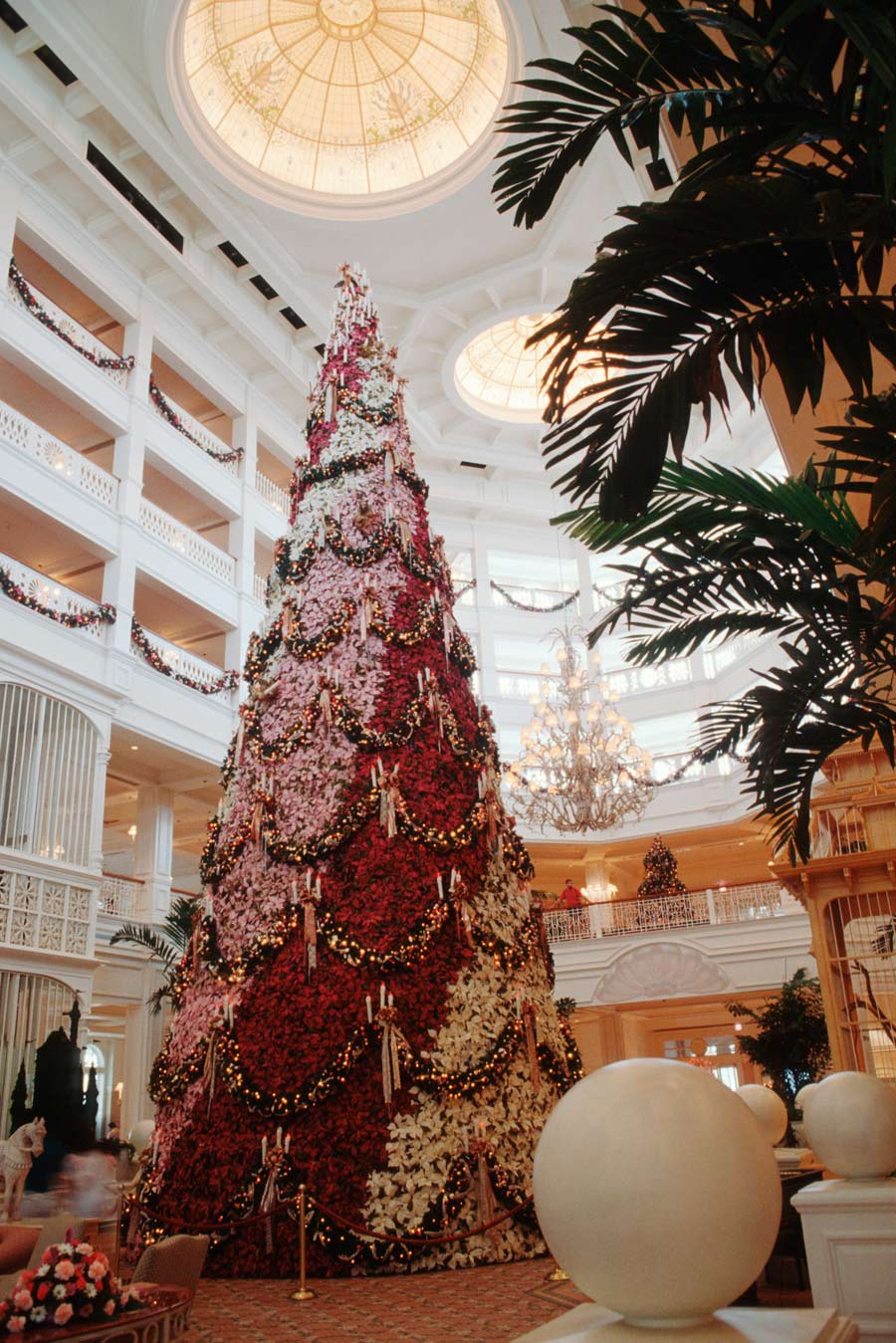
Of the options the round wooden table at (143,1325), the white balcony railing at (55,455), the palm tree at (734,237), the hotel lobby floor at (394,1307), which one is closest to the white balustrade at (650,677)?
the white balcony railing at (55,455)

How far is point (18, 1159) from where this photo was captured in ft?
27.5

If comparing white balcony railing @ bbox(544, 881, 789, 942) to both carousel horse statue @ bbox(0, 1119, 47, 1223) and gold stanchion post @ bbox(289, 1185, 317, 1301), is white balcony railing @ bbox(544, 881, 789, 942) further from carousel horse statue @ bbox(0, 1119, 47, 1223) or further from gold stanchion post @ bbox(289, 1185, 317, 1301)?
gold stanchion post @ bbox(289, 1185, 317, 1301)

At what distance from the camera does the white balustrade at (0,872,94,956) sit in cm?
1107

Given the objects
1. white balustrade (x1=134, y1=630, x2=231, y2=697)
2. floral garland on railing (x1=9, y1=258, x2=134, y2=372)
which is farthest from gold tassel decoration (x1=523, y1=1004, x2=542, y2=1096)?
floral garland on railing (x1=9, y1=258, x2=134, y2=372)

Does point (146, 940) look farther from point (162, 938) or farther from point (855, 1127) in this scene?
point (855, 1127)

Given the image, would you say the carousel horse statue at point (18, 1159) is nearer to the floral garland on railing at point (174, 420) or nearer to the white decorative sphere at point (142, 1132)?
the white decorative sphere at point (142, 1132)

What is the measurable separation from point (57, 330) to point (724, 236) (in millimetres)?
13914

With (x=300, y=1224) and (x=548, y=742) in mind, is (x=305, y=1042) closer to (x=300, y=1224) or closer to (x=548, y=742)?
(x=300, y=1224)

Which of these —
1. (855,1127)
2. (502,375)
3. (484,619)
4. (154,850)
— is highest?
(502,375)

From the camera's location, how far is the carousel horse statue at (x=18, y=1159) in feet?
24.2

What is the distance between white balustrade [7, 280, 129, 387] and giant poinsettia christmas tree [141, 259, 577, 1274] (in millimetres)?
9032

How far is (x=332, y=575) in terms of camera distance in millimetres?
6773

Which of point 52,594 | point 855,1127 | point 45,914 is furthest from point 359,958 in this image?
point 52,594

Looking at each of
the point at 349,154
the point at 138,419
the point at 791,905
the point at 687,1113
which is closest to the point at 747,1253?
the point at 687,1113
